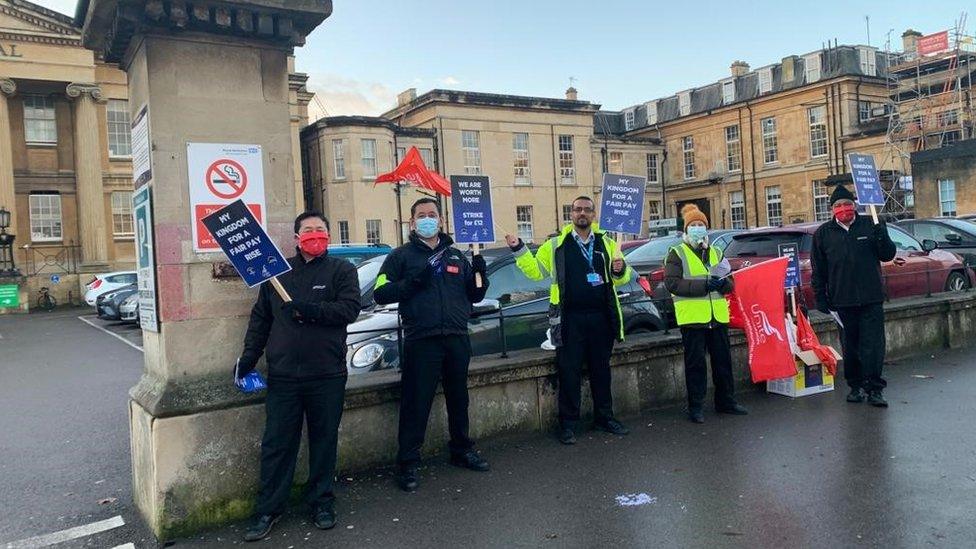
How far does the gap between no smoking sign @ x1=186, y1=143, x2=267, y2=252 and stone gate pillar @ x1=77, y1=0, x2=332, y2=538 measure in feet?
0.16

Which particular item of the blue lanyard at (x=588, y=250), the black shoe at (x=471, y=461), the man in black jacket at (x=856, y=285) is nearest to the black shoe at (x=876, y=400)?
the man in black jacket at (x=856, y=285)

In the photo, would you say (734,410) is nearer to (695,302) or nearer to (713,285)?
(695,302)

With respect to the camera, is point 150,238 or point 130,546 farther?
point 150,238

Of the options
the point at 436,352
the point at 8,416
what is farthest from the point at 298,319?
the point at 8,416

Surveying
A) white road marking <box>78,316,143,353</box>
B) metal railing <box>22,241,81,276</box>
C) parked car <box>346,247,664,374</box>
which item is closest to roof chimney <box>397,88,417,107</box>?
metal railing <box>22,241,81,276</box>

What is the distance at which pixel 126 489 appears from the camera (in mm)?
5426

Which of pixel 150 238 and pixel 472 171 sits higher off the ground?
pixel 472 171

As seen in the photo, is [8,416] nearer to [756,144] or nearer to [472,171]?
[472,171]

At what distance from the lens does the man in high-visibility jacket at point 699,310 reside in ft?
20.9

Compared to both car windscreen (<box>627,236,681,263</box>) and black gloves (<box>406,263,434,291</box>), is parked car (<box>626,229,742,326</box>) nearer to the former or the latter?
car windscreen (<box>627,236,681,263</box>)

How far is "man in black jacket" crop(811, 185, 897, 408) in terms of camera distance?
6781 millimetres

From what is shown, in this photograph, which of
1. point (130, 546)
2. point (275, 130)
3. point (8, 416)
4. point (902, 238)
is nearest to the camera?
point (130, 546)

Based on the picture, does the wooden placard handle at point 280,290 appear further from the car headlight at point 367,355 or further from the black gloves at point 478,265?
the car headlight at point 367,355

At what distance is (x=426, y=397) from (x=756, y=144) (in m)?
50.1
